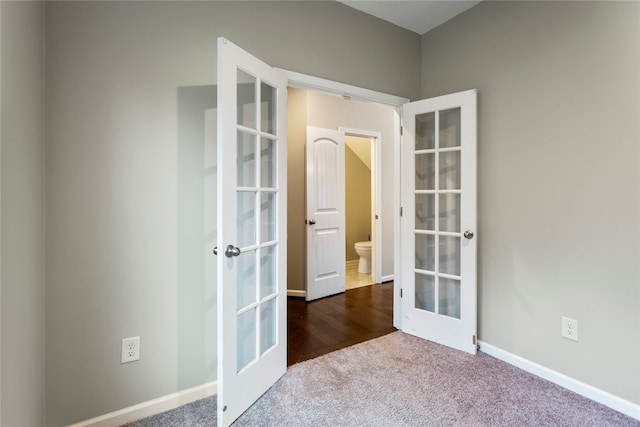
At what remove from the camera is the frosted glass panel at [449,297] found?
2.45m

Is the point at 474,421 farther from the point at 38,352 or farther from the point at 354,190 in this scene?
the point at 354,190

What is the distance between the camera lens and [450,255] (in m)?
2.49

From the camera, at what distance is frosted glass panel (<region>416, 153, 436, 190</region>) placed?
2582mm

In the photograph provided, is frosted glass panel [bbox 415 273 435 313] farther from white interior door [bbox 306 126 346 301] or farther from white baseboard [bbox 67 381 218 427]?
white baseboard [bbox 67 381 218 427]

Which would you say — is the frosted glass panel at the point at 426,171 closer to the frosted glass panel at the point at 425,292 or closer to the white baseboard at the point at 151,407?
the frosted glass panel at the point at 425,292

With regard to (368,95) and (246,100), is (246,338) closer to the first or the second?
(246,100)

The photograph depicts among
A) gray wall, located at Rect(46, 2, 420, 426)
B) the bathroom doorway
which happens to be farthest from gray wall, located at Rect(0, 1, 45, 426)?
the bathroom doorway

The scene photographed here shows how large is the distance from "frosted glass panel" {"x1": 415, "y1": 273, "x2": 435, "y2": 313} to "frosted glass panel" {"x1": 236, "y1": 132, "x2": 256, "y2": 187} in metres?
1.71

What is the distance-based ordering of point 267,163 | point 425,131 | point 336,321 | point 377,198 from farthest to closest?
point 377,198, point 336,321, point 425,131, point 267,163

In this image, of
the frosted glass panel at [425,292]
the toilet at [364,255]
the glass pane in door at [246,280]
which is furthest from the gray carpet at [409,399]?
the toilet at [364,255]

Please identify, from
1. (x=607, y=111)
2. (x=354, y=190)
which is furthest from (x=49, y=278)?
(x=354, y=190)

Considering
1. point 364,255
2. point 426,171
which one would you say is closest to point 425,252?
point 426,171

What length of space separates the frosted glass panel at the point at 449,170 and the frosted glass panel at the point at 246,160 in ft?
5.15

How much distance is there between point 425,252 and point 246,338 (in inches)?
64.6
